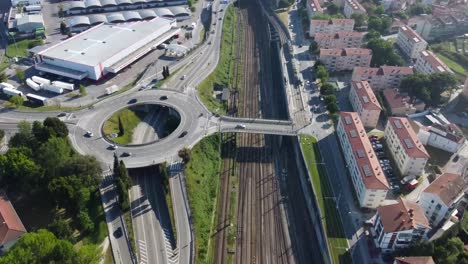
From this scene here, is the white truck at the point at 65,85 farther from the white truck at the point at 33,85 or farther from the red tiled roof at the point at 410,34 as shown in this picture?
the red tiled roof at the point at 410,34

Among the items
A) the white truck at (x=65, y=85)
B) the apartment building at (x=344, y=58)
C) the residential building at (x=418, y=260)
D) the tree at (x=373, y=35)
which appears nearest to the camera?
the residential building at (x=418, y=260)

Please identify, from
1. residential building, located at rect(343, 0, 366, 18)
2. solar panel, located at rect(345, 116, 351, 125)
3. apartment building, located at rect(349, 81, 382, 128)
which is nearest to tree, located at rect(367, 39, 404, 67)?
apartment building, located at rect(349, 81, 382, 128)

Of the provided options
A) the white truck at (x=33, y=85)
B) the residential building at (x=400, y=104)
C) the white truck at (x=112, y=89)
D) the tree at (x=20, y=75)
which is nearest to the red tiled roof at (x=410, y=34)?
the residential building at (x=400, y=104)

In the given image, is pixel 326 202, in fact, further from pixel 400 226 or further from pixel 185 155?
pixel 185 155

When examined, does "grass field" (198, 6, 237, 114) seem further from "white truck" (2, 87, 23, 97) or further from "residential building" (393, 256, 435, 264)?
"residential building" (393, 256, 435, 264)

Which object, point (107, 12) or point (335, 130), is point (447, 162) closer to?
point (335, 130)

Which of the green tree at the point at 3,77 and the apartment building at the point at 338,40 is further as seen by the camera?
the apartment building at the point at 338,40

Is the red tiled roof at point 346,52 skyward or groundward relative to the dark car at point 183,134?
skyward

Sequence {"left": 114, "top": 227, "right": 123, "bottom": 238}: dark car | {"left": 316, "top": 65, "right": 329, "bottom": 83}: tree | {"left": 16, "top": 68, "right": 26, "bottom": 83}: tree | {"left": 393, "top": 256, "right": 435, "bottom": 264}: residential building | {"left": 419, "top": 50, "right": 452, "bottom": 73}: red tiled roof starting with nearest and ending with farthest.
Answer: {"left": 393, "top": 256, "right": 435, "bottom": 264}: residential building → {"left": 114, "top": 227, "right": 123, "bottom": 238}: dark car → {"left": 16, "top": 68, "right": 26, "bottom": 83}: tree → {"left": 419, "top": 50, "right": 452, "bottom": 73}: red tiled roof → {"left": 316, "top": 65, "right": 329, "bottom": 83}: tree
